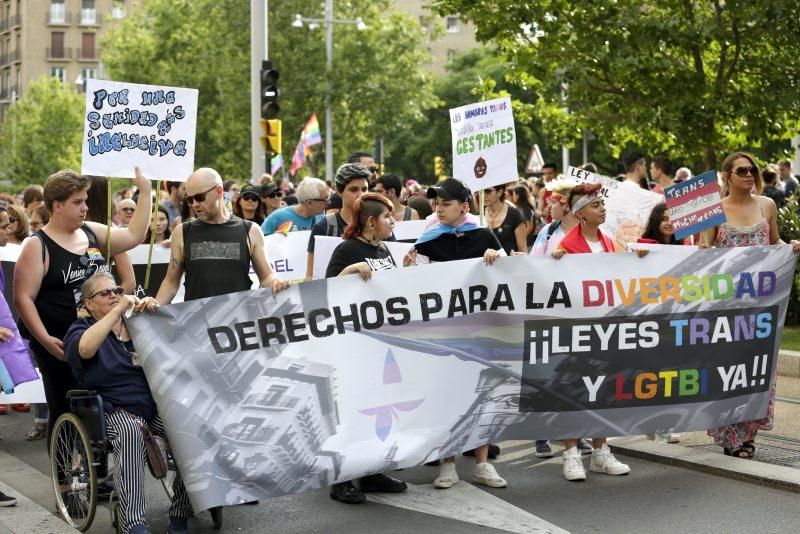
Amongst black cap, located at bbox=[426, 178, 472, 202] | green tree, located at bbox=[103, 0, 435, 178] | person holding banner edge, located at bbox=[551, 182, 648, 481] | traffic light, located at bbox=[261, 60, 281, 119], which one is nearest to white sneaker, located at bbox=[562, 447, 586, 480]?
person holding banner edge, located at bbox=[551, 182, 648, 481]

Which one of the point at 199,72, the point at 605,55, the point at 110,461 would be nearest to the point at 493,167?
the point at 110,461

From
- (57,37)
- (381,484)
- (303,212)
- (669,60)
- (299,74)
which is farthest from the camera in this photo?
(57,37)

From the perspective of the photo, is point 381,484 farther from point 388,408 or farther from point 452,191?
point 452,191

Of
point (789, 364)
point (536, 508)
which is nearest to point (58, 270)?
point (536, 508)

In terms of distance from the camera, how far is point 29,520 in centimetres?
700

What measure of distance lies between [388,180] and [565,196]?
9.60ft

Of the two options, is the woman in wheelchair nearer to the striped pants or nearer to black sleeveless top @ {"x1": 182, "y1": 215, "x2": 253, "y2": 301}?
the striped pants

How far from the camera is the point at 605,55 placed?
14.9m

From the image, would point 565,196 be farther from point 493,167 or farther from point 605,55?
point 605,55

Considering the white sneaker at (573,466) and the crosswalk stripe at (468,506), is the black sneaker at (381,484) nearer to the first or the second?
the crosswalk stripe at (468,506)

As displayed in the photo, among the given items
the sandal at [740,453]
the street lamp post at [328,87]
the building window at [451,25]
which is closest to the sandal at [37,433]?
the sandal at [740,453]

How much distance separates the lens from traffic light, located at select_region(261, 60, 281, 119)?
18266 millimetres

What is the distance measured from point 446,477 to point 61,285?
2.35 metres

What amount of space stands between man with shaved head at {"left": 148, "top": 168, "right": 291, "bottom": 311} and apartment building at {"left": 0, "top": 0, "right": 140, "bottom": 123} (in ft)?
328
